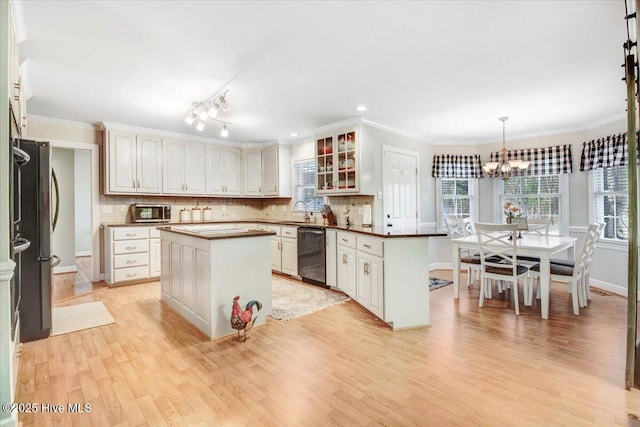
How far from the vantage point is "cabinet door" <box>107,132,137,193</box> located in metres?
4.74

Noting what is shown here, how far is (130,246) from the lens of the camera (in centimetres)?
469

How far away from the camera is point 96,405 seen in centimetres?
187

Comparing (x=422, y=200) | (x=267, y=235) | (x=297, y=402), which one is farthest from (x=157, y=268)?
(x=422, y=200)

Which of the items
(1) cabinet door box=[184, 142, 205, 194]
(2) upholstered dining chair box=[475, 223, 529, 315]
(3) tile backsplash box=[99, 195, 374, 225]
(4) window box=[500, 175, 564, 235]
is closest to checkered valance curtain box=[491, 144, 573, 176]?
(4) window box=[500, 175, 564, 235]

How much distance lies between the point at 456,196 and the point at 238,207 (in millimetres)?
4343

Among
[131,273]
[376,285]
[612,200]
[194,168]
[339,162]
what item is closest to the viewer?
[376,285]

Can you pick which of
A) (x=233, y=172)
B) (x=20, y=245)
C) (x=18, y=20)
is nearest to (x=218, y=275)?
(x=20, y=245)

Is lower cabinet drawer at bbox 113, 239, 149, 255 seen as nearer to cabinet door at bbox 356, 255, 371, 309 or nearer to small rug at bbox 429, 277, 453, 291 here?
cabinet door at bbox 356, 255, 371, 309

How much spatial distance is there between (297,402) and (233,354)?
83 cm

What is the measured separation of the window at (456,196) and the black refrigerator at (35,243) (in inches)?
226

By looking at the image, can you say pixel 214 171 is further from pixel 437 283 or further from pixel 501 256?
pixel 501 256

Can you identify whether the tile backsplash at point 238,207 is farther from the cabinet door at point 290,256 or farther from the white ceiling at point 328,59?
the white ceiling at point 328,59

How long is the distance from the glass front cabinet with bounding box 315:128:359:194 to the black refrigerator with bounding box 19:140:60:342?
3.37m

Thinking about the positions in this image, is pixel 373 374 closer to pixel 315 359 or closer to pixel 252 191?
pixel 315 359
